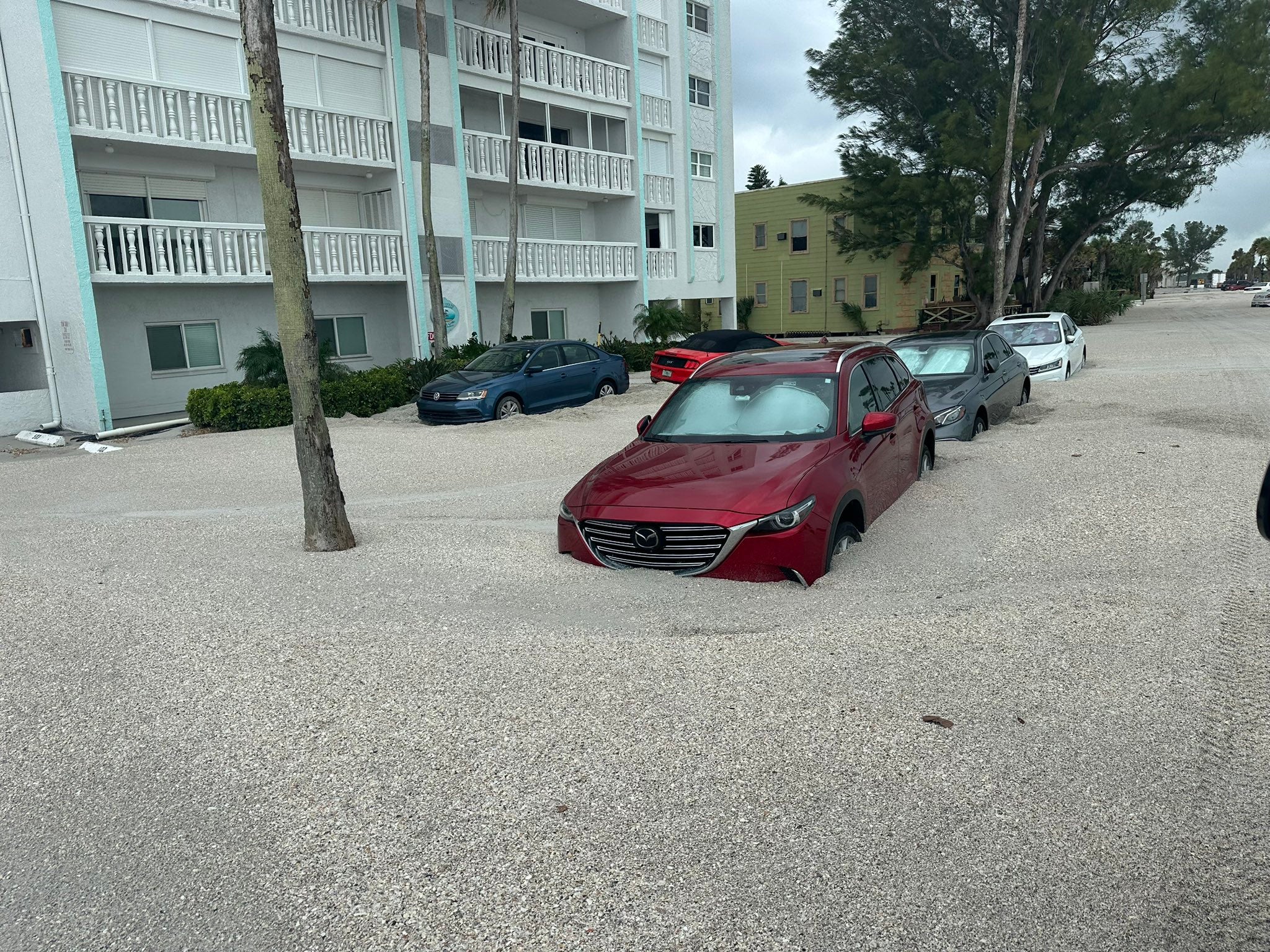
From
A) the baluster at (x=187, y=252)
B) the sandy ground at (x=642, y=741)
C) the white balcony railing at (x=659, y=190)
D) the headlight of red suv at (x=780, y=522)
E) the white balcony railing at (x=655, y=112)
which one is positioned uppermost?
the white balcony railing at (x=655, y=112)

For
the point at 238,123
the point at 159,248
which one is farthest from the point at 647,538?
the point at 238,123

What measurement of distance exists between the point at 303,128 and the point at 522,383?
745 centimetres

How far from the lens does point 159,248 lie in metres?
16.9

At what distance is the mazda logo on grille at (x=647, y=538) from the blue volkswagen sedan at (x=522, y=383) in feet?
33.8

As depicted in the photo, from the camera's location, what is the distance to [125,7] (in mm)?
16641

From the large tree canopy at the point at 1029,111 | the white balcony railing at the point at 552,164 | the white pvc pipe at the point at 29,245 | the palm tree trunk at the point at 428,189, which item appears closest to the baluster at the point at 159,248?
the white pvc pipe at the point at 29,245

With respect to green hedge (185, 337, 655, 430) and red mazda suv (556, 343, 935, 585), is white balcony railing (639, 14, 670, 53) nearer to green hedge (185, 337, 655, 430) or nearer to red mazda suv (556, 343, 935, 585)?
green hedge (185, 337, 655, 430)

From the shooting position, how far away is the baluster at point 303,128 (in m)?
18.8

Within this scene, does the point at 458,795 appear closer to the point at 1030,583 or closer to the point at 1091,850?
the point at 1091,850

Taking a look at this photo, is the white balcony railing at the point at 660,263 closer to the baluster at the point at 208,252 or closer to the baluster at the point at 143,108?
the baluster at the point at 208,252

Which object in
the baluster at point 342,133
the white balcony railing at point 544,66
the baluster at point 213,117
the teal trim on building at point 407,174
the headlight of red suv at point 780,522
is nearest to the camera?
the headlight of red suv at point 780,522

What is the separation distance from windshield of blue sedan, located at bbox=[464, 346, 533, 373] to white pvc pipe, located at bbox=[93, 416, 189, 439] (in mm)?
5300

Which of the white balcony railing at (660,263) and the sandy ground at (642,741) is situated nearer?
the sandy ground at (642,741)

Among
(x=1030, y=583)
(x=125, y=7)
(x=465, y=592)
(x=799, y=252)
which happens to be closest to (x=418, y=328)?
(x=125, y=7)
